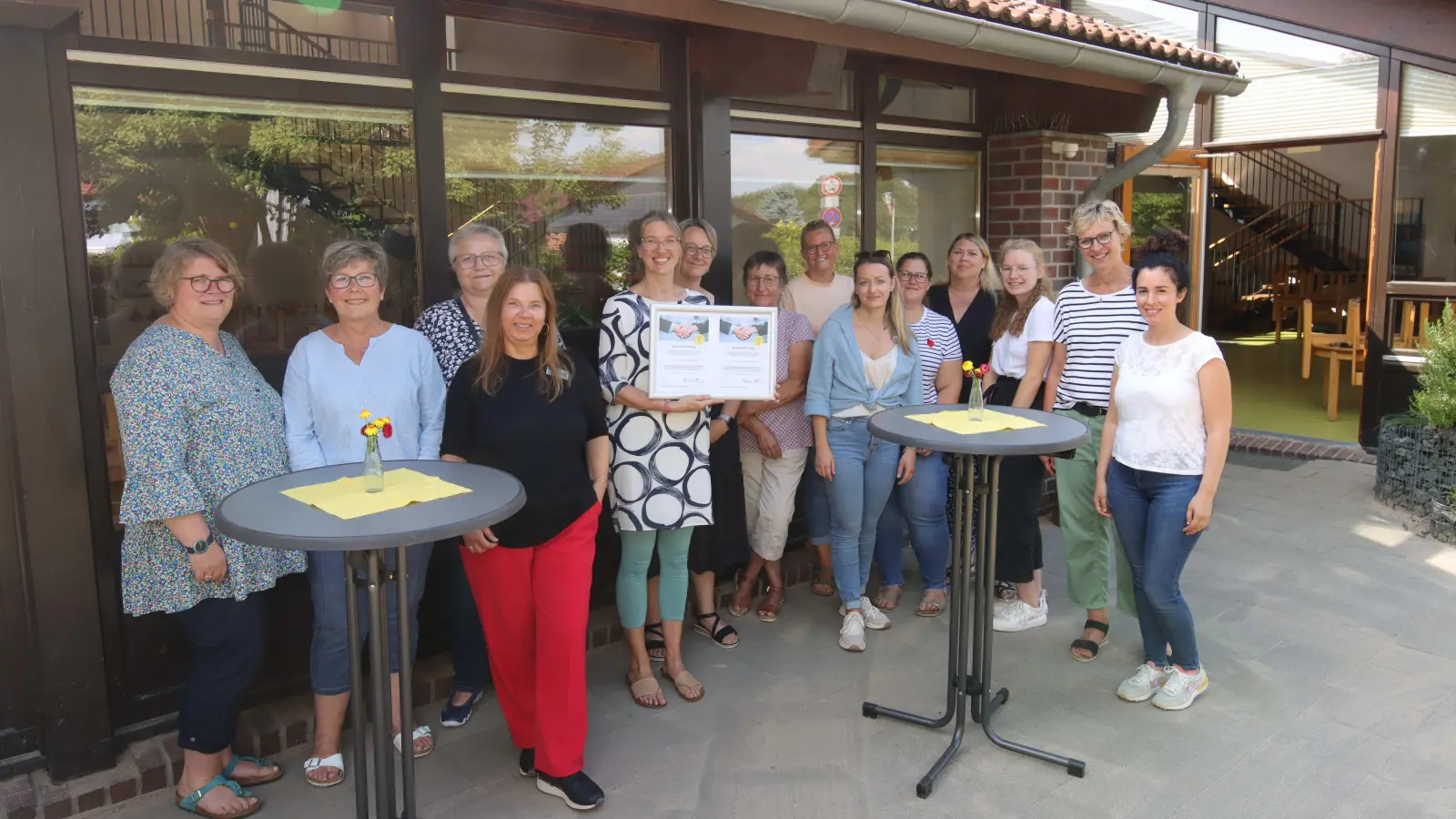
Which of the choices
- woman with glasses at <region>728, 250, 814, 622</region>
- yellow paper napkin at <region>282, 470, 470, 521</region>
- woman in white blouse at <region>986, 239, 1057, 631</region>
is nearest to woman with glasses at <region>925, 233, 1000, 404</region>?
woman in white blouse at <region>986, 239, 1057, 631</region>

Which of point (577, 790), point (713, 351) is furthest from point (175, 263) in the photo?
point (577, 790)

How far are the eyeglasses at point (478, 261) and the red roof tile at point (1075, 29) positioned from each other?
2.03 metres

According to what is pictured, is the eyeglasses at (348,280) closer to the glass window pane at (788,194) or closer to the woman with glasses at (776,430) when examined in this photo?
the woman with glasses at (776,430)

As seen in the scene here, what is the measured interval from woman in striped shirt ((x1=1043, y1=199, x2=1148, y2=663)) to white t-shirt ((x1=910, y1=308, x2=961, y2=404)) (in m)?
0.45

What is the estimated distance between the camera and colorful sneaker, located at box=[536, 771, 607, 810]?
123 inches

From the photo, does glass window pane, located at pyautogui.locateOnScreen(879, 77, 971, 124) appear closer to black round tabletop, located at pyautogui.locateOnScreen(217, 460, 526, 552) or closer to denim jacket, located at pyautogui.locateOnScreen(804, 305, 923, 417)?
denim jacket, located at pyautogui.locateOnScreen(804, 305, 923, 417)

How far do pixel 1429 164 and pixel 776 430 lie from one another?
632 centimetres

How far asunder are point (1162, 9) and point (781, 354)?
5491mm

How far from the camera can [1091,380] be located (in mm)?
4164

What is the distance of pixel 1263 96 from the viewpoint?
25.9ft

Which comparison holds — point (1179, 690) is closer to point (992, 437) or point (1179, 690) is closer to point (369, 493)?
point (992, 437)

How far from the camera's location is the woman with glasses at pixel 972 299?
15.8 feet

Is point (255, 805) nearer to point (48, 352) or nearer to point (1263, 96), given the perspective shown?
point (48, 352)

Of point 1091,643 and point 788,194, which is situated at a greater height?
point 788,194
